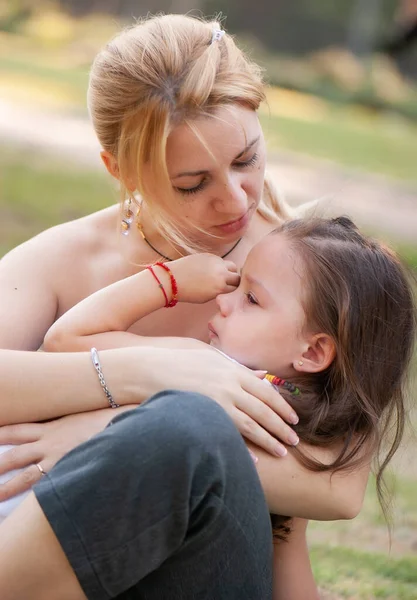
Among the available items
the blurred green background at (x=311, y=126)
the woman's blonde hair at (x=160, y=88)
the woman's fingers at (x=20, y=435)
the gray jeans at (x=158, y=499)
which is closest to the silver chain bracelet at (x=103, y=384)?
the woman's fingers at (x=20, y=435)

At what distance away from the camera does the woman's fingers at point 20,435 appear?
2268 millimetres

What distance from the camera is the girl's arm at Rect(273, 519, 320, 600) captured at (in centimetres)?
242

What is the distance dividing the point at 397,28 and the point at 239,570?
2102cm

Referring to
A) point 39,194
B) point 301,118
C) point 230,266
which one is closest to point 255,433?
point 230,266

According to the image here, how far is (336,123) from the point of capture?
53.0 feet

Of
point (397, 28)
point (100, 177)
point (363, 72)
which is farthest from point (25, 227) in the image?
point (397, 28)

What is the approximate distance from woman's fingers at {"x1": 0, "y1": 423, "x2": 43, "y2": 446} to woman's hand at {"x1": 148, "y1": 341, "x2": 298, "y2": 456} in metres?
0.31

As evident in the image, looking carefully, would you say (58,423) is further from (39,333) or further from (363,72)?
(363,72)

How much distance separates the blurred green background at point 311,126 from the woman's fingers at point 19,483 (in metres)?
1.06

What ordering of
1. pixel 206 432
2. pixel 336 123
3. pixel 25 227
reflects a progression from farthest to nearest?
pixel 336 123
pixel 25 227
pixel 206 432

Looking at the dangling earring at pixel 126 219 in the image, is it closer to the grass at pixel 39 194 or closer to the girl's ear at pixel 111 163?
the girl's ear at pixel 111 163

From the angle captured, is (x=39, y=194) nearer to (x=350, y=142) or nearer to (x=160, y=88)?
(x=350, y=142)

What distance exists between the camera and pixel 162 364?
226cm

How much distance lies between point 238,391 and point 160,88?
0.91m
